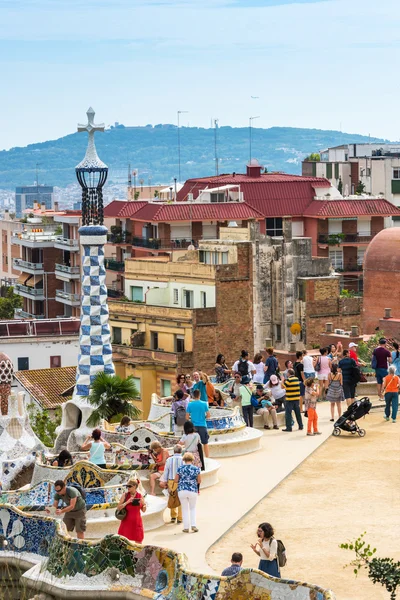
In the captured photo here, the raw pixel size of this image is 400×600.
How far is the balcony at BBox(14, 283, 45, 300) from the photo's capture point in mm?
118000

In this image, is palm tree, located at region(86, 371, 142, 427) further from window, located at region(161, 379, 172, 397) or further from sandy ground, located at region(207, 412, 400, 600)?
window, located at region(161, 379, 172, 397)

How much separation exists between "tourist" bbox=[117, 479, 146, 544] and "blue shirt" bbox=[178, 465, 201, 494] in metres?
1.48

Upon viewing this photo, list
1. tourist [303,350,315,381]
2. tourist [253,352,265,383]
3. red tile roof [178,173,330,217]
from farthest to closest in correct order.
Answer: red tile roof [178,173,330,217]
tourist [253,352,265,383]
tourist [303,350,315,381]

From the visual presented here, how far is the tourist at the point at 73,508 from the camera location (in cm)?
2150

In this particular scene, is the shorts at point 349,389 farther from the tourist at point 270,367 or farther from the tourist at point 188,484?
the tourist at point 188,484

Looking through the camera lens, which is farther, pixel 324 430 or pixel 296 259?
pixel 296 259

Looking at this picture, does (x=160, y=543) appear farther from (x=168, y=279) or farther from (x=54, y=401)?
(x=168, y=279)

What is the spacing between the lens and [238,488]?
2566cm

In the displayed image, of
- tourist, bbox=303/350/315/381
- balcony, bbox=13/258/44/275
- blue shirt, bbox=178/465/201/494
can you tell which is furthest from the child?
balcony, bbox=13/258/44/275

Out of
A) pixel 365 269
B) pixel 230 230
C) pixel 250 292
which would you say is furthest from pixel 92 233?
pixel 230 230

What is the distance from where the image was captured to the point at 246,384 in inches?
1203

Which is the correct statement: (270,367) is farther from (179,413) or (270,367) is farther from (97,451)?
(97,451)

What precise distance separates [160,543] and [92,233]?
37.7 ft

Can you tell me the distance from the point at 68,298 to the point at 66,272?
2345 mm
